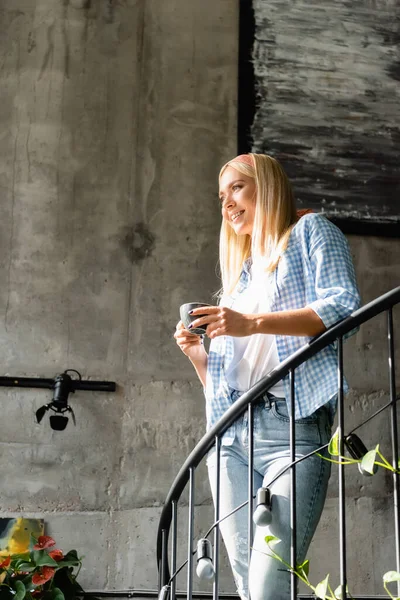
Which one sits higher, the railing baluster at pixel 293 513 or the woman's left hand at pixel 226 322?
the woman's left hand at pixel 226 322

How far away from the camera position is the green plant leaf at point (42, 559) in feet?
11.6

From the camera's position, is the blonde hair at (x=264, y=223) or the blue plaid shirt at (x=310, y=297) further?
the blonde hair at (x=264, y=223)

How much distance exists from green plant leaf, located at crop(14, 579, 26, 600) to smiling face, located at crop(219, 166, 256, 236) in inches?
68.1

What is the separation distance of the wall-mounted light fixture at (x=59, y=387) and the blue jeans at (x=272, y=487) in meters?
1.81

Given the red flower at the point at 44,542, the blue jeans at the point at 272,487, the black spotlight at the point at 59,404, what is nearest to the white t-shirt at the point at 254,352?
the blue jeans at the point at 272,487

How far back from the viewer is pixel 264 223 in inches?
97.7

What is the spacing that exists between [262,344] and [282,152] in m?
2.60

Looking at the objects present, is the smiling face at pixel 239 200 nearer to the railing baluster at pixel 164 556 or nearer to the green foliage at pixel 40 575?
the railing baluster at pixel 164 556

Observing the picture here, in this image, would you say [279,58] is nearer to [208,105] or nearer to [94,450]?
[208,105]

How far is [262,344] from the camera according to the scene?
2412 millimetres

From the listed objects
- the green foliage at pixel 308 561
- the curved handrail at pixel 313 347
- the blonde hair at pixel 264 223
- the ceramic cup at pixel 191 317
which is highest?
the blonde hair at pixel 264 223

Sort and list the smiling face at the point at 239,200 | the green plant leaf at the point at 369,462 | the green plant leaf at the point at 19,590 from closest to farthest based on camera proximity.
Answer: the green plant leaf at the point at 369,462 → the smiling face at the point at 239,200 → the green plant leaf at the point at 19,590

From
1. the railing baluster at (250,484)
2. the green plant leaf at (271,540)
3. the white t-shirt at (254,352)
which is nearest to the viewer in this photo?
the green plant leaf at (271,540)

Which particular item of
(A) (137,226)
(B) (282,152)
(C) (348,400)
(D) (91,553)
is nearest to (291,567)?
(D) (91,553)
